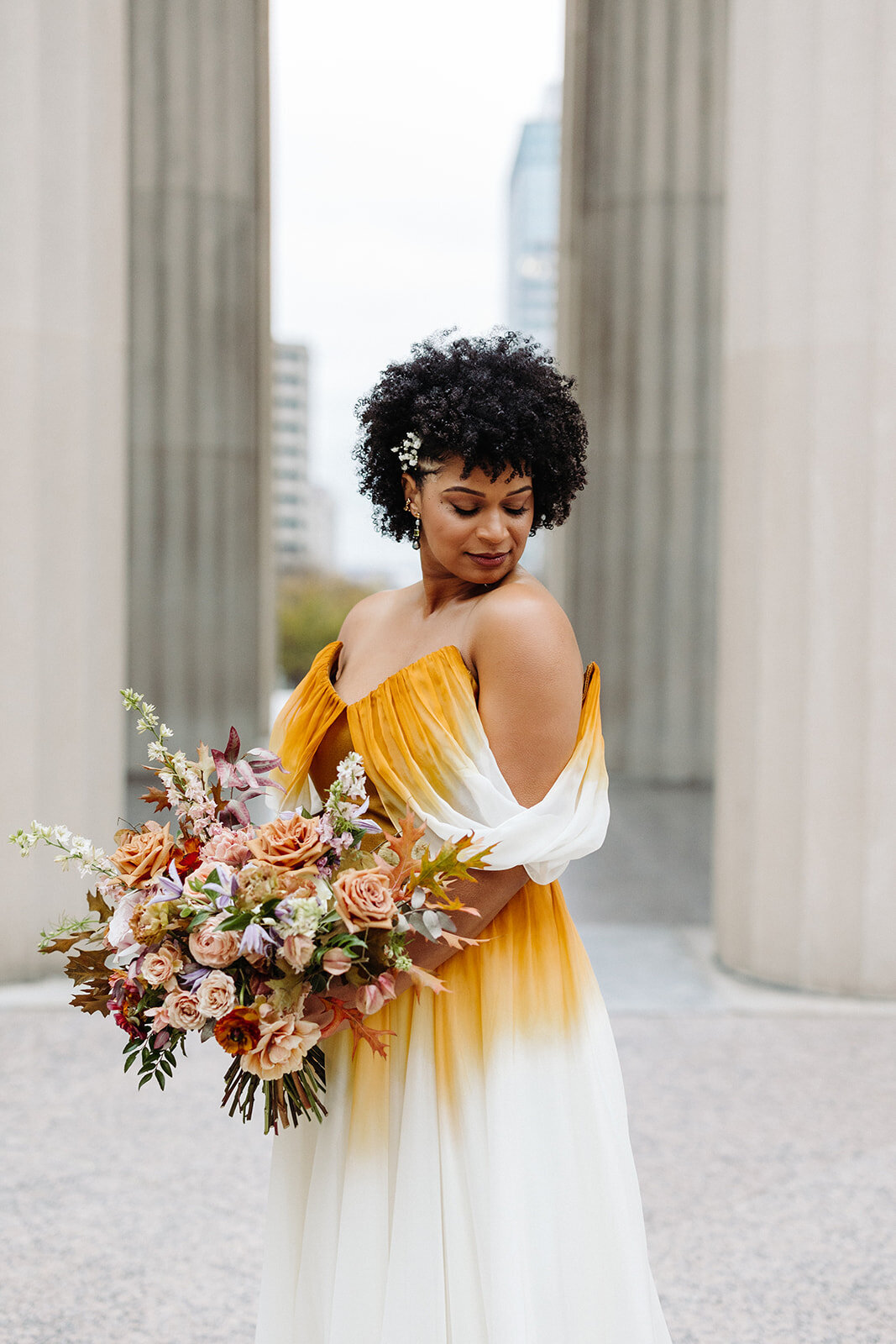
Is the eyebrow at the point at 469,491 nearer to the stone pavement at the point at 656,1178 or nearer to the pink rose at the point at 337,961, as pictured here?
the pink rose at the point at 337,961

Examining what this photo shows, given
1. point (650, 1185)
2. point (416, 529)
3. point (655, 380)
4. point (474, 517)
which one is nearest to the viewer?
point (474, 517)

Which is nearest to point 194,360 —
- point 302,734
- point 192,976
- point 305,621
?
point 302,734

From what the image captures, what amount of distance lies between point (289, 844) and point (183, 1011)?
0.27 m

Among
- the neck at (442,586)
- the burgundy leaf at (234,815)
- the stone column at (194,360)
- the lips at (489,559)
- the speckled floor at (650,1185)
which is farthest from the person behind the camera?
the stone column at (194,360)

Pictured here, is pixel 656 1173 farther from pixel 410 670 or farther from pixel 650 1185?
pixel 410 670

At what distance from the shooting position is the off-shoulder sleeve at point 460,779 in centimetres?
189

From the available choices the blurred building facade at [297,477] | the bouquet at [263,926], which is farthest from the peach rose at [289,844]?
the blurred building facade at [297,477]

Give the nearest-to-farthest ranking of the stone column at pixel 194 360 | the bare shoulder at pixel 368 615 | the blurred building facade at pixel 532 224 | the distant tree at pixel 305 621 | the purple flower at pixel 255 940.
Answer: the purple flower at pixel 255 940, the bare shoulder at pixel 368 615, the stone column at pixel 194 360, the distant tree at pixel 305 621, the blurred building facade at pixel 532 224

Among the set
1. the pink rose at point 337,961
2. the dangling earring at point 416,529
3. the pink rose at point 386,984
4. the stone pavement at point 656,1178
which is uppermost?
the dangling earring at point 416,529

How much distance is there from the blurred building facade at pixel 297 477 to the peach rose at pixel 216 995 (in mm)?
76311

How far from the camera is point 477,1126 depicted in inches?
77.2

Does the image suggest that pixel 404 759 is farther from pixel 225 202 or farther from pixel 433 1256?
pixel 225 202

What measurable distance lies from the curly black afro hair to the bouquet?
54 centimetres

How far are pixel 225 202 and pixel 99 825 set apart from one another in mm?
9437
